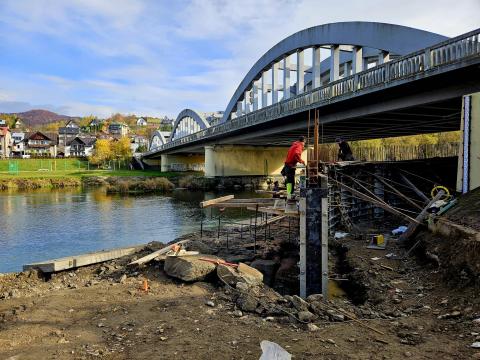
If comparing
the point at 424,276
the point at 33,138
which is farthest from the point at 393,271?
the point at 33,138

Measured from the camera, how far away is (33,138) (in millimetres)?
104438

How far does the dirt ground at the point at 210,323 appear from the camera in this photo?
19.0 ft

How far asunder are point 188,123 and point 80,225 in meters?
63.3

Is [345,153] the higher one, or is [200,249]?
[345,153]

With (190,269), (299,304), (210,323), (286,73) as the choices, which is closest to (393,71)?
(190,269)

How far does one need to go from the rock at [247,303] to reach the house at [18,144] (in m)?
109

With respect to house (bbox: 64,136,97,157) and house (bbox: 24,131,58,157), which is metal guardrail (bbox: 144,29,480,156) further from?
house (bbox: 24,131,58,157)

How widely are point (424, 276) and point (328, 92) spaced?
1647 centimetres

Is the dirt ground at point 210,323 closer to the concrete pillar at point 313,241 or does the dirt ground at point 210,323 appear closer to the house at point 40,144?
the concrete pillar at point 313,241

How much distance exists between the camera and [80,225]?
79.2ft

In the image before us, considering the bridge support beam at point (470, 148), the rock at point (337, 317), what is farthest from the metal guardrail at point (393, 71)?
the rock at point (337, 317)

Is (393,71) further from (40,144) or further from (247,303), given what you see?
(40,144)

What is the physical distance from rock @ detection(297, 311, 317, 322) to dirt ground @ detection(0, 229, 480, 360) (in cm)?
11

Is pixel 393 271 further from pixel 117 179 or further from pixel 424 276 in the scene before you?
pixel 117 179
